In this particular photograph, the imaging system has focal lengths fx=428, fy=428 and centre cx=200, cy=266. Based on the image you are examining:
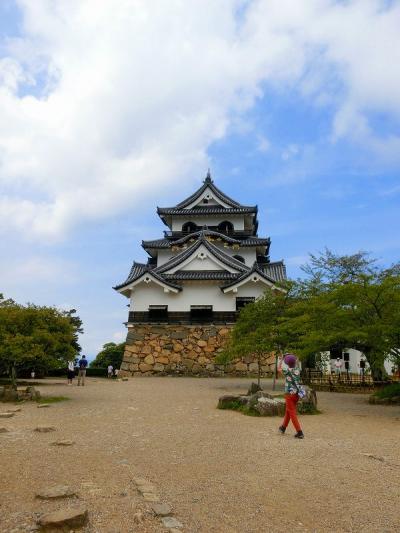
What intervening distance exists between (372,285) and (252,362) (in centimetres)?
1627

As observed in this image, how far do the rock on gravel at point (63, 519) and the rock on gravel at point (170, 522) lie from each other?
728mm

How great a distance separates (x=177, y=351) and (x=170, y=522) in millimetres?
23773

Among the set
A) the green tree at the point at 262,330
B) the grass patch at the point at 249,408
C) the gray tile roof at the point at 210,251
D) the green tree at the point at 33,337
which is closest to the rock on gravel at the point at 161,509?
the grass patch at the point at 249,408

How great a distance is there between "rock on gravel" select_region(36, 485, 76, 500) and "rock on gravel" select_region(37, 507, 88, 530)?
60cm

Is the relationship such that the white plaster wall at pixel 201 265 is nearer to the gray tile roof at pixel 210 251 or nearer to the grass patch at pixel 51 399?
the gray tile roof at pixel 210 251

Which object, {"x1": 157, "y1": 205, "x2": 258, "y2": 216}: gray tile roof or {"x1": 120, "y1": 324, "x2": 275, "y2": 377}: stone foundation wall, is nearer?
{"x1": 120, "y1": 324, "x2": 275, "y2": 377}: stone foundation wall

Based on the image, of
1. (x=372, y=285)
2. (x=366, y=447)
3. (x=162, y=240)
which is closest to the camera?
(x=366, y=447)

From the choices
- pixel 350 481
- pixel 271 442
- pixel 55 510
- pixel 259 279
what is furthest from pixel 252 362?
pixel 55 510

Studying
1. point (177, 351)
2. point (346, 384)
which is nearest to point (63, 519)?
point (346, 384)

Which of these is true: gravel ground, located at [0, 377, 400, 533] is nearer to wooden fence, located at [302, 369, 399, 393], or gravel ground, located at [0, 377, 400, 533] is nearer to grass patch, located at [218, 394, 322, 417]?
grass patch, located at [218, 394, 322, 417]

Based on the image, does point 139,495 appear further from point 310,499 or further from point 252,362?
point 252,362

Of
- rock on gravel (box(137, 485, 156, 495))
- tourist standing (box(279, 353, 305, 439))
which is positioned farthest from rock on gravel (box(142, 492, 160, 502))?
tourist standing (box(279, 353, 305, 439))

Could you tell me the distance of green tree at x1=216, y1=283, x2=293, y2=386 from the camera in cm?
1647

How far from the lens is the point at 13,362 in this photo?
1334cm
